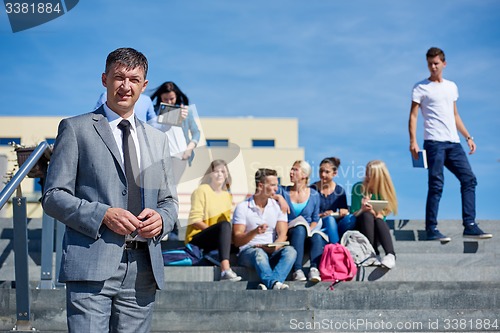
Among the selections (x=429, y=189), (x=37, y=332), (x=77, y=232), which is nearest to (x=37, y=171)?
(x=37, y=332)

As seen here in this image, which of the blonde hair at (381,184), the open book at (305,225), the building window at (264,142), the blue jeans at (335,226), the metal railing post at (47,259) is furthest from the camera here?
the building window at (264,142)

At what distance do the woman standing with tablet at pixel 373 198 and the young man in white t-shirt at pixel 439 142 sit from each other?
0.38m

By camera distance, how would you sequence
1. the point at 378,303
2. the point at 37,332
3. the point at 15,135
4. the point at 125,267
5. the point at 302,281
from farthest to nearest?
the point at 15,135 → the point at 302,281 → the point at 378,303 → the point at 37,332 → the point at 125,267

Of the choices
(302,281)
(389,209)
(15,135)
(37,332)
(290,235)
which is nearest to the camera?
(37,332)

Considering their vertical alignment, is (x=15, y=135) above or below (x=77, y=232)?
above

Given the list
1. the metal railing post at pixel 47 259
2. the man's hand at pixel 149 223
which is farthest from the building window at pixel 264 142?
the man's hand at pixel 149 223

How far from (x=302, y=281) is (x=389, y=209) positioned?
1451 mm

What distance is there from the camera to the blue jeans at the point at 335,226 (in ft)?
22.4

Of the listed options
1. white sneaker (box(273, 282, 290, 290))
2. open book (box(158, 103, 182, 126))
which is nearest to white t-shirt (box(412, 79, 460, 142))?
open book (box(158, 103, 182, 126))

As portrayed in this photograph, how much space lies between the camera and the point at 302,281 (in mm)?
6082

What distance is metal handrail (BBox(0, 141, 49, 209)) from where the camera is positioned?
4.36 meters

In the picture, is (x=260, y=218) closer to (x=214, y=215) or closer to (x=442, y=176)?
(x=214, y=215)

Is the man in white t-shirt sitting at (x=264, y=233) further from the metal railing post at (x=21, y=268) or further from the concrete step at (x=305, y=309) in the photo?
the metal railing post at (x=21, y=268)

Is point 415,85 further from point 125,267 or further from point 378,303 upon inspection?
point 125,267
